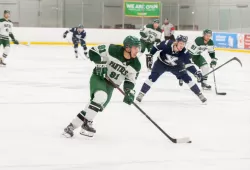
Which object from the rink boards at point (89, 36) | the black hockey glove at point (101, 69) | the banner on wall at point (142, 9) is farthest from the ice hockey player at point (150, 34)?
the banner on wall at point (142, 9)

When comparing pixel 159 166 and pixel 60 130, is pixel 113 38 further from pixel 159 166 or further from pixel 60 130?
pixel 159 166

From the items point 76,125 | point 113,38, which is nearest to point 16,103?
point 76,125

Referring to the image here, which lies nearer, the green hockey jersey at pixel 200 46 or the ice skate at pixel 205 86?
the green hockey jersey at pixel 200 46

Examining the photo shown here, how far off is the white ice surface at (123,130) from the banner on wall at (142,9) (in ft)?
37.5

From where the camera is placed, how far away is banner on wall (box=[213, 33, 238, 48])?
1688 cm

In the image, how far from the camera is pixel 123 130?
468cm

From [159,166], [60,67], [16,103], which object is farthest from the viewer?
[60,67]

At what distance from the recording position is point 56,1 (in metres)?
19.9

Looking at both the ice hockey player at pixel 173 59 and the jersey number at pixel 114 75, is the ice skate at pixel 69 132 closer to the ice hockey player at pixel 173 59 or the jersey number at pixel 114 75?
the jersey number at pixel 114 75

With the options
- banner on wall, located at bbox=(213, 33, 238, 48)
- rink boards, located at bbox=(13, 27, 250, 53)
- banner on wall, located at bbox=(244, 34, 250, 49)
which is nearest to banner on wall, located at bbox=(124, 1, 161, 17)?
rink boards, located at bbox=(13, 27, 250, 53)

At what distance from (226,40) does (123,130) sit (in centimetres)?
1341

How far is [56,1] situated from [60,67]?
9.31 m

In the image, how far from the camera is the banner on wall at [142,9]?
1983 centimetres

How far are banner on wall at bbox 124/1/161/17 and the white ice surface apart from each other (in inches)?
450
